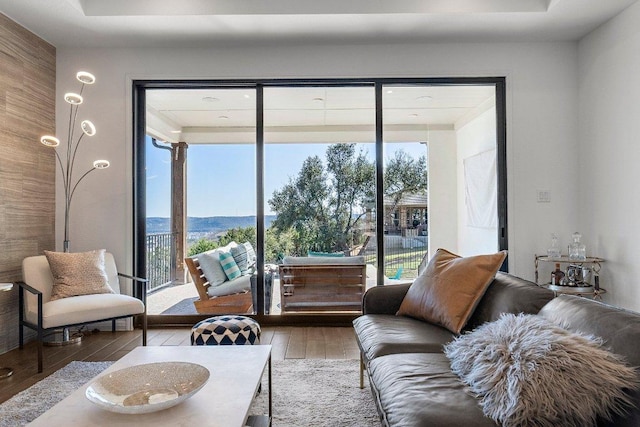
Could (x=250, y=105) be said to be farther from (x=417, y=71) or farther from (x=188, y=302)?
(x=188, y=302)

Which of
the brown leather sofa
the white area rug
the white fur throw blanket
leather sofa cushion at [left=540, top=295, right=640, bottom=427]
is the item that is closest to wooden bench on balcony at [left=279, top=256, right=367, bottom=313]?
the white area rug

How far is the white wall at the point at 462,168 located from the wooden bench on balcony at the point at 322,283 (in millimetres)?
1303

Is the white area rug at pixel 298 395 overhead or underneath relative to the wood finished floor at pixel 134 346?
overhead

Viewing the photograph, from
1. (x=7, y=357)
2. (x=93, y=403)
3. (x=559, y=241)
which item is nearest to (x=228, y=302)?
(x=7, y=357)

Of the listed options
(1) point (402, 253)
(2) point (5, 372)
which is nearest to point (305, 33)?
(1) point (402, 253)

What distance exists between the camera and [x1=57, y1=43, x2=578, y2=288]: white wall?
387 cm

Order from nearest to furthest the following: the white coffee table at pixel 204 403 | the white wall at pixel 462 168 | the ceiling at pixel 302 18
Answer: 1. the white coffee table at pixel 204 403
2. the ceiling at pixel 302 18
3. the white wall at pixel 462 168

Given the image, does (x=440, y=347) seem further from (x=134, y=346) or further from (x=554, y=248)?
(x=134, y=346)

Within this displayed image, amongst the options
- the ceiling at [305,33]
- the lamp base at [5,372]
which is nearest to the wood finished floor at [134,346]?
the lamp base at [5,372]

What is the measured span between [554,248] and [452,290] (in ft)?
6.78

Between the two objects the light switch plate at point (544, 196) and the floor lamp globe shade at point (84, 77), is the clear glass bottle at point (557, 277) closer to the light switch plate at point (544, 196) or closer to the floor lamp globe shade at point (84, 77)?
the light switch plate at point (544, 196)

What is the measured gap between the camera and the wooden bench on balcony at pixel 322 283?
3.90 m

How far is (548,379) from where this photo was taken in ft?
4.01

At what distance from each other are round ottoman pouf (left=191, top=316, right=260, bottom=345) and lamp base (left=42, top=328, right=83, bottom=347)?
1.69 m
